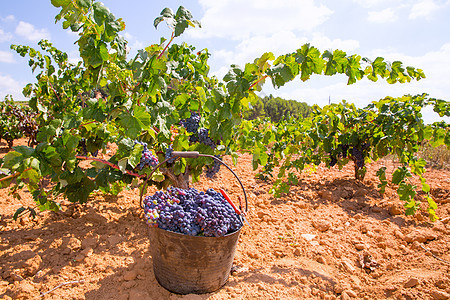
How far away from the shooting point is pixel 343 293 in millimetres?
2064

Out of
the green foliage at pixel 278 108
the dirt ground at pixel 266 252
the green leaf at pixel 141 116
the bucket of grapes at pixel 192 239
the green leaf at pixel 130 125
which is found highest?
the green foliage at pixel 278 108

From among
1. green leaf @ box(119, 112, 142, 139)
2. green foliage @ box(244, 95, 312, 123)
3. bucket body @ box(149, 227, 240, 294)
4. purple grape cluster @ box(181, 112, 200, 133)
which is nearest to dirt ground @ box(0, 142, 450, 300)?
bucket body @ box(149, 227, 240, 294)

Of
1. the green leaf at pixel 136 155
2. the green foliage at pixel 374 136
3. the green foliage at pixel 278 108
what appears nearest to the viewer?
the green leaf at pixel 136 155

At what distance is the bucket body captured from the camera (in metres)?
1.75

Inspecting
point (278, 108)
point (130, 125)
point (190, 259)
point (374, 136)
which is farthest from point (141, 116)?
point (278, 108)

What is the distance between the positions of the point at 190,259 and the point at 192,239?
0.50 ft

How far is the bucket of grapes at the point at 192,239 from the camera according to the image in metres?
1.75

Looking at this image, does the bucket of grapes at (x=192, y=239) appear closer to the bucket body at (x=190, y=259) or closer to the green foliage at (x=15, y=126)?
the bucket body at (x=190, y=259)

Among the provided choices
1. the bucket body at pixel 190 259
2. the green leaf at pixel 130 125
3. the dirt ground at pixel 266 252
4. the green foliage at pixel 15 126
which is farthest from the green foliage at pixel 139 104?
the green foliage at pixel 15 126

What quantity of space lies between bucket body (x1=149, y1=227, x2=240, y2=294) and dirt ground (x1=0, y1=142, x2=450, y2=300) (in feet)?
0.28

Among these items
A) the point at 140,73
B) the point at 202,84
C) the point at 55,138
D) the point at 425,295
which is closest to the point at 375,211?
the point at 425,295

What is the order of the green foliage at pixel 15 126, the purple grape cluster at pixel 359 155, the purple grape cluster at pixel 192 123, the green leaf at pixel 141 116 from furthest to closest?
the green foliage at pixel 15 126, the purple grape cluster at pixel 359 155, the purple grape cluster at pixel 192 123, the green leaf at pixel 141 116

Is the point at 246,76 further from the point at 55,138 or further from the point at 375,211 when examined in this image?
the point at 375,211

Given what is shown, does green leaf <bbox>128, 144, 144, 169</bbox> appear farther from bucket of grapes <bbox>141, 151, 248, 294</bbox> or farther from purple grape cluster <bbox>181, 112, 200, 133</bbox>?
purple grape cluster <bbox>181, 112, 200, 133</bbox>
